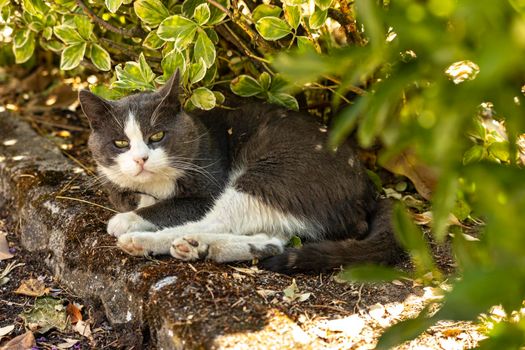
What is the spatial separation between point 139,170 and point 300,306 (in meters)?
0.97

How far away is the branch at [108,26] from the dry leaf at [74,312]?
54.4 inches

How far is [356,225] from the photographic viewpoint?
284 cm

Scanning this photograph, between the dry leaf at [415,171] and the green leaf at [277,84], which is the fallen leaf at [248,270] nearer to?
the green leaf at [277,84]

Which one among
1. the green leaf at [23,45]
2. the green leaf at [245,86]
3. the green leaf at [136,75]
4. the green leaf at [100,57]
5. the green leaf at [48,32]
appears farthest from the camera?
the green leaf at [23,45]

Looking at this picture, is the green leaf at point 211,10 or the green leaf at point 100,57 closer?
the green leaf at point 211,10

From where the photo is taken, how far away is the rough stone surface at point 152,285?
6.89 feet

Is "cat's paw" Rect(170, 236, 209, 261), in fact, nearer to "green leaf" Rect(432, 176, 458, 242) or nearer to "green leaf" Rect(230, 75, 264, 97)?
"green leaf" Rect(230, 75, 264, 97)

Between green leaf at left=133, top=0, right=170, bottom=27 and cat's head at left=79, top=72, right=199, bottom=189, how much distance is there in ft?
1.03

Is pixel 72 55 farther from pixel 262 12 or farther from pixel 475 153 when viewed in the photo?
pixel 475 153

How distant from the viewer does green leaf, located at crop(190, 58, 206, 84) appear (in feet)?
9.40

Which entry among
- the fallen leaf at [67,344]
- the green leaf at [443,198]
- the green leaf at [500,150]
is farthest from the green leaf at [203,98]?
the green leaf at [443,198]

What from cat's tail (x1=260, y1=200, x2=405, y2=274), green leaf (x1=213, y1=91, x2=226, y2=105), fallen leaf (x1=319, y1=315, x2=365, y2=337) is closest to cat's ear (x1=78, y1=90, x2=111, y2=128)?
green leaf (x1=213, y1=91, x2=226, y2=105)

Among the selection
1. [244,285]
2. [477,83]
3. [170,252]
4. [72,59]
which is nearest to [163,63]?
[72,59]

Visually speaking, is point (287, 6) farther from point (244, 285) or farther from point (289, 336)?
point (289, 336)
